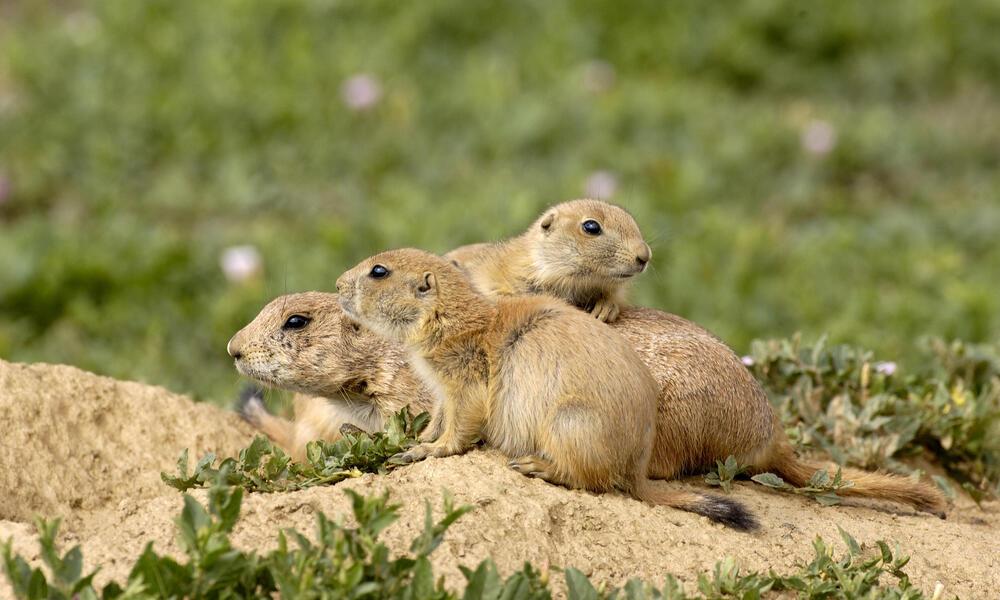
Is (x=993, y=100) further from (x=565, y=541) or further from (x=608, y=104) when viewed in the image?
(x=565, y=541)

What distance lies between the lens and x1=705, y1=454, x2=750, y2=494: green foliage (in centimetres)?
450

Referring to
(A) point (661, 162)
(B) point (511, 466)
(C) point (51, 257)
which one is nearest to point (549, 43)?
(A) point (661, 162)

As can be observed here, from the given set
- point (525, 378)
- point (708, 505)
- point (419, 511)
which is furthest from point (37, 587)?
point (708, 505)

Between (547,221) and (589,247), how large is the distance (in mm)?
366

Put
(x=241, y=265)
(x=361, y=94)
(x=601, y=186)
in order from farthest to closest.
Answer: (x=361, y=94) → (x=601, y=186) → (x=241, y=265)

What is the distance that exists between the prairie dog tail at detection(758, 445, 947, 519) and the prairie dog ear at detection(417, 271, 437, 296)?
4.76 feet

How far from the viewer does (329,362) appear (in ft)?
15.4

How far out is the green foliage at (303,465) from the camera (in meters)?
4.05

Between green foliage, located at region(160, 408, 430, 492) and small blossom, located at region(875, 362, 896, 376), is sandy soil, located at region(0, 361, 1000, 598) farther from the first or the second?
small blossom, located at region(875, 362, 896, 376)

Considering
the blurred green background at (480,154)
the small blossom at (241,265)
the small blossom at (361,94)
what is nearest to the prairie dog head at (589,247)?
the blurred green background at (480,154)

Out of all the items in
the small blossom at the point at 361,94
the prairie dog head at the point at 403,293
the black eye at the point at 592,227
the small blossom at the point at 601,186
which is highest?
the small blossom at the point at 361,94

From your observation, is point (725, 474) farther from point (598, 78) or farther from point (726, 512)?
point (598, 78)

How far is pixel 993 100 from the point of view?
1250 cm

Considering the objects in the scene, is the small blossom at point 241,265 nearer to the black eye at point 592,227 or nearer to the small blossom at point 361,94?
the small blossom at point 361,94
